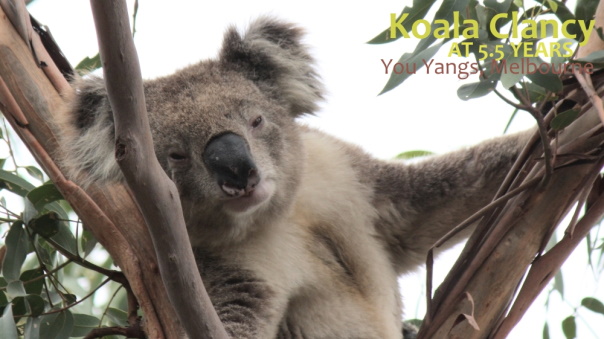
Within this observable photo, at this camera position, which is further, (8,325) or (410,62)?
(8,325)

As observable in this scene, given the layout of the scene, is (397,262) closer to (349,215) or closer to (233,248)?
(349,215)

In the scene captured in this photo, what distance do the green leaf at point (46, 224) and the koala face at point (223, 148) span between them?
1.61 feet

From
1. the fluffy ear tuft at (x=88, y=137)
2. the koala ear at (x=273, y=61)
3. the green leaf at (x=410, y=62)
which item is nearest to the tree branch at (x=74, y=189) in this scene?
the fluffy ear tuft at (x=88, y=137)

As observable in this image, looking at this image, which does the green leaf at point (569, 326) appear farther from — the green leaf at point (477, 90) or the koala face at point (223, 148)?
the green leaf at point (477, 90)

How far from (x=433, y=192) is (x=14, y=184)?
154cm

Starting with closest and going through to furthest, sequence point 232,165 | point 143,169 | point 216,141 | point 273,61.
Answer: point 143,169 → point 232,165 → point 216,141 → point 273,61

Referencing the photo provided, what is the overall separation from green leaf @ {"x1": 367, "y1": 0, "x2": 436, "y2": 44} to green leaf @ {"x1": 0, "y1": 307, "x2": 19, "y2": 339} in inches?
55.7

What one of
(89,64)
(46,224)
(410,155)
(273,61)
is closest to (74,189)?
(46,224)

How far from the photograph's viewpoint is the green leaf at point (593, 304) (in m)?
2.63

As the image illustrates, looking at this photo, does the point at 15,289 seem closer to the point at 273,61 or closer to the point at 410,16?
the point at 273,61

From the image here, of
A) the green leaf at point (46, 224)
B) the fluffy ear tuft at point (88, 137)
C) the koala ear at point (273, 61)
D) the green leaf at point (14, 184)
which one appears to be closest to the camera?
the fluffy ear tuft at point (88, 137)

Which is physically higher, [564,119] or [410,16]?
[410,16]

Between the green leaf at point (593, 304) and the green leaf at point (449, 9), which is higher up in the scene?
the green leaf at point (449, 9)

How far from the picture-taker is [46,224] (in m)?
2.70
